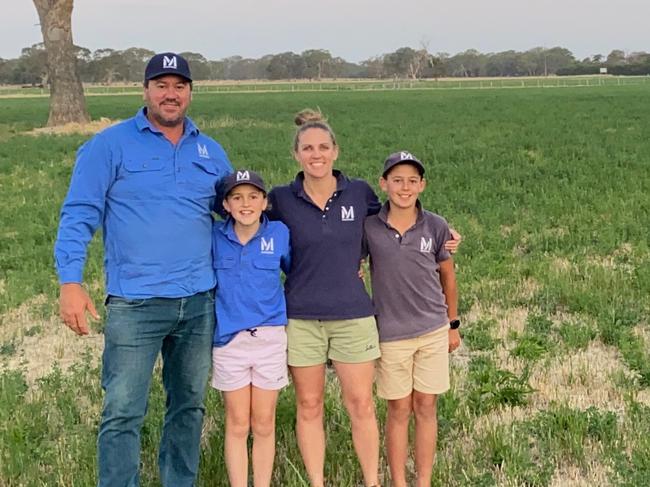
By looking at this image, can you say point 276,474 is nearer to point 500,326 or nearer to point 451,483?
point 451,483

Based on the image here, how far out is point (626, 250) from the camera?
28.2 ft

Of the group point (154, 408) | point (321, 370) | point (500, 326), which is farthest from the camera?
point (500, 326)

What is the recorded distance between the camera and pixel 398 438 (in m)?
4.05

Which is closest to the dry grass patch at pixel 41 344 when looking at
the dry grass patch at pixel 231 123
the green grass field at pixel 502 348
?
the green grass field at pixel 502 348

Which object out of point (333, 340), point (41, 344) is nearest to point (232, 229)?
point (333, 340)

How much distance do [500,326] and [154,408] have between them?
313 cm

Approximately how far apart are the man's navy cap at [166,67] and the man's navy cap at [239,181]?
543mm

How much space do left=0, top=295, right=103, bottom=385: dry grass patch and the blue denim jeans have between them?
2284 millimetres

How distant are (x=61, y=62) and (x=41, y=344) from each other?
2215 cm

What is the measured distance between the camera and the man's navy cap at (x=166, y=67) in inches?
148

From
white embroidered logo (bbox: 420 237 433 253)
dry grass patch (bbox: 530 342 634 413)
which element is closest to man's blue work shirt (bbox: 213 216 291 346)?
white embroidered logo (bbox: 420 237 433 253)

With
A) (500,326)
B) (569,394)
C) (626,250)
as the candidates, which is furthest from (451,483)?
(626,250)

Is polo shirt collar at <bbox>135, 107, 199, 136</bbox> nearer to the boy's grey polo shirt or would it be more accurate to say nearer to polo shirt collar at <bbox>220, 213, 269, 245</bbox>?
polo shirt collar at <bbox>220, 213, 269, 245</bbox>

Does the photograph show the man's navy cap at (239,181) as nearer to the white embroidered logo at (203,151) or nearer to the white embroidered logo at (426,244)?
the white embroidered logo at (203,151)
